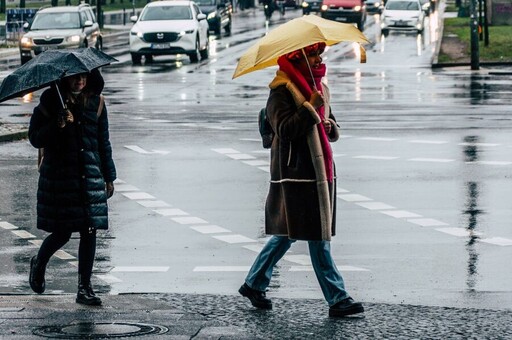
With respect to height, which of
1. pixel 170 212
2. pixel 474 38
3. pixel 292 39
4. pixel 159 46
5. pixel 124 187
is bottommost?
pixel 159 46

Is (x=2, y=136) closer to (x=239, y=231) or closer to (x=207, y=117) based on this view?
(x=207, y=117)

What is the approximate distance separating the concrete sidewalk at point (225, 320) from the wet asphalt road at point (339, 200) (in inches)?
28.7

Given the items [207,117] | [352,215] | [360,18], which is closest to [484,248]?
[352,215]

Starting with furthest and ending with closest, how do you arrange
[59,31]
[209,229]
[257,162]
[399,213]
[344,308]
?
[59,31], [257,162], [399,213], [209,229], [344,308]

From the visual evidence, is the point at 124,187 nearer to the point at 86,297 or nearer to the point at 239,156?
the point at 239,156

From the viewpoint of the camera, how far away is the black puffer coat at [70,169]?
9.16 meters

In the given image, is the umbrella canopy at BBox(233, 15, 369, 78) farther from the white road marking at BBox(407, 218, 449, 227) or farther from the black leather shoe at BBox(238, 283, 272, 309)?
the white road marking at BBox(407, 218, 449, 227)

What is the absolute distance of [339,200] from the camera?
48.1ft

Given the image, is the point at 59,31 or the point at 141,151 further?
the point at 59,31

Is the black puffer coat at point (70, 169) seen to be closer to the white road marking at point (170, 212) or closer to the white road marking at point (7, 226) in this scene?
the white road marking at point (7, 226)

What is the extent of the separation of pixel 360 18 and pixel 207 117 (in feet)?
130

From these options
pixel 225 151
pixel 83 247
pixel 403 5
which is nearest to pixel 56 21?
pixel 403 5

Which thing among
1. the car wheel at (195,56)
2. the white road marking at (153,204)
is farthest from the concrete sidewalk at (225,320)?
the car wheel at (195,56)

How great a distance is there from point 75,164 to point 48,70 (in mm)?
621
